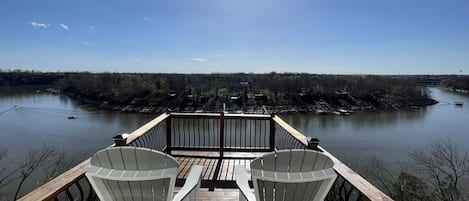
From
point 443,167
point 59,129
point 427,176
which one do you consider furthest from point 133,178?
point 59,129

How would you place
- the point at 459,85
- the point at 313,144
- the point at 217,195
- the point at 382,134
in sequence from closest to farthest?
the point at 313,144 → the point at 217,195 → the point at 382,134 → the point at 459,85

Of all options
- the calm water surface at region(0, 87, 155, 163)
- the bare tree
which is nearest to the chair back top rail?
the bare tree

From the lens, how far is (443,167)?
15.0 m

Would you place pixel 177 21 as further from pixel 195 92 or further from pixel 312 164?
pixel 195 92

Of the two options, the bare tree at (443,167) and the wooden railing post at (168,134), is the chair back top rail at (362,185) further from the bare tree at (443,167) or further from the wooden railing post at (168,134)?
the bare tree at (443,167)

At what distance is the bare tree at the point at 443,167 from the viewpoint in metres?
11.4

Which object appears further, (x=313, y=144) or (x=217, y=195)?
(x=217, y=195)

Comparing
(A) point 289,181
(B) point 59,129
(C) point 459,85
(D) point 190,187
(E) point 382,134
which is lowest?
(E) point 382,134

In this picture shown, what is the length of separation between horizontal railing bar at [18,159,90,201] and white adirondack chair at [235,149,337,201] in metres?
1.06

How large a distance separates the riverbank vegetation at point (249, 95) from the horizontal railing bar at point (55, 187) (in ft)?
114

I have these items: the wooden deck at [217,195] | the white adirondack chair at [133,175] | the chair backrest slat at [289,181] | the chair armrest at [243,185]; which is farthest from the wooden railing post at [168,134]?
the chair backrest slat at [289,181]

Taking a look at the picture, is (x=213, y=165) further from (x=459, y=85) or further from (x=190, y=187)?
(x=459, y=85)

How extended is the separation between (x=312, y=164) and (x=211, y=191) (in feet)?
5.33

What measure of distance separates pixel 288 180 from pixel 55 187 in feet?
4.39
